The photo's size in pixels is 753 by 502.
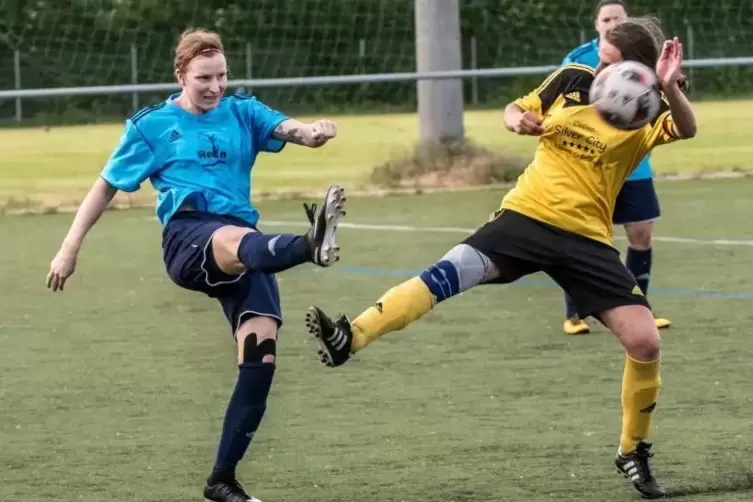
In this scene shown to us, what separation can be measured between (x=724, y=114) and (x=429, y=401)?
17977mm

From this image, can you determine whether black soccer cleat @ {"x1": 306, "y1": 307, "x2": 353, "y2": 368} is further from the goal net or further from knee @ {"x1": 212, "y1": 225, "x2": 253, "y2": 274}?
the goal net

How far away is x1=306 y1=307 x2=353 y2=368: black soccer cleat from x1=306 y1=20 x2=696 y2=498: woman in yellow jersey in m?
0.09

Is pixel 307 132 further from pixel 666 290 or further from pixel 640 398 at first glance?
pixel 666 290

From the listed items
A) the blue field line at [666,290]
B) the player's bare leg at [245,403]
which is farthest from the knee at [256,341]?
the blue field line at [666,290]

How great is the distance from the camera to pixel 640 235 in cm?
A: 962

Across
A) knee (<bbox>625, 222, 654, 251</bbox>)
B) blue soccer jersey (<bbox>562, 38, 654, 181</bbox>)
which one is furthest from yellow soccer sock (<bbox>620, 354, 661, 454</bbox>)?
knee (<bbox>625, 222, 654, 251</bbox>)

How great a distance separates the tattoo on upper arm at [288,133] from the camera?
638cm

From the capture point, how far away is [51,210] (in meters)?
17.1

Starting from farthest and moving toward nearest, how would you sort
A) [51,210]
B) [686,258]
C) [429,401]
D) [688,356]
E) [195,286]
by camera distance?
1. [51,210]
2. [686,258]
3. [688,356]
4. [429,401]
5. [195,286]

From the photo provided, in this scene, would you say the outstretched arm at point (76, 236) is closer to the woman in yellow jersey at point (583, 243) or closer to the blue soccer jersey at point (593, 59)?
the woman in yellow jersey at point (583, 243)

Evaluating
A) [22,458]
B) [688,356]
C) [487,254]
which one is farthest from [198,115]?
[688,356]

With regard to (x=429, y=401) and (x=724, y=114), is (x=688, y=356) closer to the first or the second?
(x=429, y=401)

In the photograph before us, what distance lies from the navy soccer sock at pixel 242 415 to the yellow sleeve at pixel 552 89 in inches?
62.4

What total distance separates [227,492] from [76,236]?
106 cm
